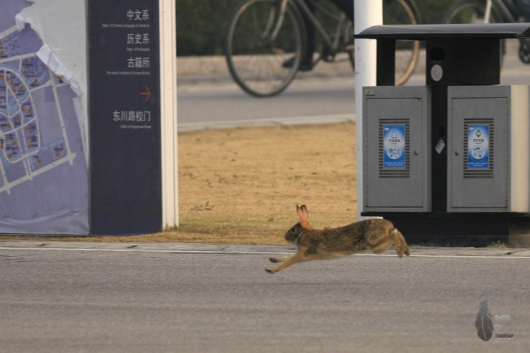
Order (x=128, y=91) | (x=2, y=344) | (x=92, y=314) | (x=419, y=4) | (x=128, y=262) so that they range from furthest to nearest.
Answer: (x=419, y=4), (x=128, y=91), (x=128, y=262), (x=92, y=314), (x=2, y=344)

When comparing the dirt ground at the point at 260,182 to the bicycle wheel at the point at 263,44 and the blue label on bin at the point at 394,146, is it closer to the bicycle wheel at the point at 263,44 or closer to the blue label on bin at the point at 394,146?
the blue label on bin at the point at 394,146

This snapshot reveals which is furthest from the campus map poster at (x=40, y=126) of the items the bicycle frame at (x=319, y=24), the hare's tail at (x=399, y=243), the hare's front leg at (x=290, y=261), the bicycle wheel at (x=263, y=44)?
the bicycle frame at (x=319, y=24)

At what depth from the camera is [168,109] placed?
1128 centimetres

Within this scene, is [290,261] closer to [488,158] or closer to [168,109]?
[488,158]

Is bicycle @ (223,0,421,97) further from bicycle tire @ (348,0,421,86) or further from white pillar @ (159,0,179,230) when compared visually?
white pillar @ (159,0,179,230)

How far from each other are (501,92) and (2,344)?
17.4ft

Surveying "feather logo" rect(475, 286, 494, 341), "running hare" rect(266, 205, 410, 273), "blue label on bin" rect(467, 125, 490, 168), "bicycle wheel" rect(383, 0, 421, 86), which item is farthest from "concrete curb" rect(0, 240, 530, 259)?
"bicycle wheel" rect(383, 0, 421, 86)

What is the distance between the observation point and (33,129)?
11398 millimetres

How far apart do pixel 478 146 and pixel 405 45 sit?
11.4 metres

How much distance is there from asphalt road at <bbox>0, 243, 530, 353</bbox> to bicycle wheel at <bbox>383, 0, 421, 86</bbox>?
33.6 ft

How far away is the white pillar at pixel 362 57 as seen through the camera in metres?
11.1

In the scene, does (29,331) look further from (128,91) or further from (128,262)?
(128,91)

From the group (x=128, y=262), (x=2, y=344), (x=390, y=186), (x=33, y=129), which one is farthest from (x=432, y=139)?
(x=2, y=344)

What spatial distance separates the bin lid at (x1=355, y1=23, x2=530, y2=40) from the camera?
9961 millimetres
